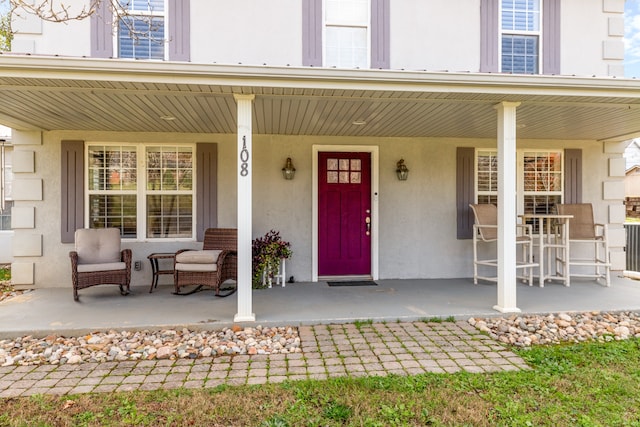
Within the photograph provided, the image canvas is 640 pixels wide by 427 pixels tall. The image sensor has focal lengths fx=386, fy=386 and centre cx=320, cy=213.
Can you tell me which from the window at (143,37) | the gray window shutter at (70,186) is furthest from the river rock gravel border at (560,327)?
the gray window shutter at (70,186)

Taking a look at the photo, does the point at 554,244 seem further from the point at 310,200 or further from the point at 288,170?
the point at 288,170

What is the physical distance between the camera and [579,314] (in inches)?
171

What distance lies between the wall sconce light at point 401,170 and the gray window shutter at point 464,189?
88cm

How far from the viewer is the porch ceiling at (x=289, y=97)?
3.50m

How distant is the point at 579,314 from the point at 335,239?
3338 millimetres

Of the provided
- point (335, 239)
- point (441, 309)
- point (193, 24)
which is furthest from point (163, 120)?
point (441, 309)

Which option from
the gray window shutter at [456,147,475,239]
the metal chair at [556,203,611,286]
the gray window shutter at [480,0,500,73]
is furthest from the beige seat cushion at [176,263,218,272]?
the metal chair at [556,203,611,286]

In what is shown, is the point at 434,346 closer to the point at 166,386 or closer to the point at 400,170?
the point at 166,386

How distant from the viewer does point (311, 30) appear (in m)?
5.50

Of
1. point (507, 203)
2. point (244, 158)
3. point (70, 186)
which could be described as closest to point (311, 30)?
point (244, 158)

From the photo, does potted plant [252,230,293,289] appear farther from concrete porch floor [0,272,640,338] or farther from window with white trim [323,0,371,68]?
window with white trim [323,0,371,68]

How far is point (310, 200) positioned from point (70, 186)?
3529 mm

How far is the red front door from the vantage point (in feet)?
20.3

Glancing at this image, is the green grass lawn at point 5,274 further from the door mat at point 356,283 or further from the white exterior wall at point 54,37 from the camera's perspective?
the door mat at point 356,283
